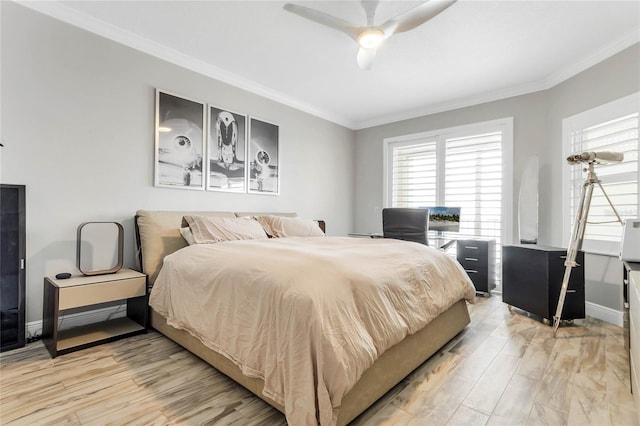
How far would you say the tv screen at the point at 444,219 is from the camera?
13.5ft

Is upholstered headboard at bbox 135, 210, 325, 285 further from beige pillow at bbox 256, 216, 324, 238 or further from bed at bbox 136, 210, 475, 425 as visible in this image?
beige pillow at bbox 256, 216, 324, 238

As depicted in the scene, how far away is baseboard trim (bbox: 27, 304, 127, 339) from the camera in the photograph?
2.35 m

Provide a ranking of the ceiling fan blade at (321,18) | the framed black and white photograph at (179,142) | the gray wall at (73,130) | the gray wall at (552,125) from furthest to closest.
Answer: the framed black and white photograph at (179,142) < the gray wall at (552,125) < the gray wall at (73,130) < the ceiling fan blade at (321,18)

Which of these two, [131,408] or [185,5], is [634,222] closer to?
[131,408]

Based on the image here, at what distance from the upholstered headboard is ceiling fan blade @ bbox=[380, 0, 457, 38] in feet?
8.13

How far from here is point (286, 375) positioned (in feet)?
4.26

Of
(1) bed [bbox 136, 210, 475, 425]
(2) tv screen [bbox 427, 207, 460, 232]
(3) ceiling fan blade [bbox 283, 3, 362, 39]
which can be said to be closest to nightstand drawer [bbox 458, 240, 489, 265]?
(2) tv screen [bbox 427, 207, 460, 232]

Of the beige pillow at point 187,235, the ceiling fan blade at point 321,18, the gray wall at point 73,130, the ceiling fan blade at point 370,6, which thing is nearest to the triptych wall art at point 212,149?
the gray wall at point 73,130

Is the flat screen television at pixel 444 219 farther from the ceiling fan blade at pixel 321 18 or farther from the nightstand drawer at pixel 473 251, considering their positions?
the ceiling fan blade at pixel 321 18

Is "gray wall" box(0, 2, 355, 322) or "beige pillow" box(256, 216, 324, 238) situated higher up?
"gray wall" box(0, 2, 355, 322)

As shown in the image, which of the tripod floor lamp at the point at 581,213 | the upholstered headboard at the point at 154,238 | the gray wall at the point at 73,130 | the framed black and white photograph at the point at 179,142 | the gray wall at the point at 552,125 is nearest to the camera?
the gray wall at the point at 73,130

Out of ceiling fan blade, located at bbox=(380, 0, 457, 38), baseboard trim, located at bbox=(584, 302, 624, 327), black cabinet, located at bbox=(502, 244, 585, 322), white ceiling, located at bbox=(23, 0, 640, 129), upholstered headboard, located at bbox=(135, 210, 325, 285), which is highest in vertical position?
white ceiling, located at bbox=(23, 0, 640, 129)

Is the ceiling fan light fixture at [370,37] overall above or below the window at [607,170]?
above

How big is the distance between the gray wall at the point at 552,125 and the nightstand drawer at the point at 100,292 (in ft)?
12.7
